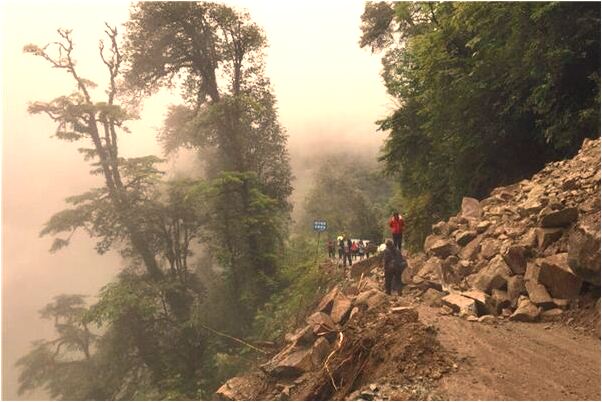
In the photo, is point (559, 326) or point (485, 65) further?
point (485, 65)

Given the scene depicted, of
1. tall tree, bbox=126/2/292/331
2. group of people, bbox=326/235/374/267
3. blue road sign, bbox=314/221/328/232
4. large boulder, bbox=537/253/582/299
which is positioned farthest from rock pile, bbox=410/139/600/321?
tall tree, bbox=126/2/292/331

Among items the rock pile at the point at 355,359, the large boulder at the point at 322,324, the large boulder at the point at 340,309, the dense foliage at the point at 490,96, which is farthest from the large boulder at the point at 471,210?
the large boulder at the point at 322,324

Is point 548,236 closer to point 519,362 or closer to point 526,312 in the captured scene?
point 526,312

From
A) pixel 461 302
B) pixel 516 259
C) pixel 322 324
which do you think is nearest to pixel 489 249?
pixel 516 259

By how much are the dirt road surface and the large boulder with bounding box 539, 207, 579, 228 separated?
215 centimetres

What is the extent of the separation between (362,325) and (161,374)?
55.7ft

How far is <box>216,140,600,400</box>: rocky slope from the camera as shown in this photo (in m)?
5.82

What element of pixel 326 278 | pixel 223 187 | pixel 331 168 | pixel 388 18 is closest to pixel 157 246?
pixel 223 187

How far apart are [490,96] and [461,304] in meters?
7.37

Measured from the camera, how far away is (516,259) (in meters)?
7.79

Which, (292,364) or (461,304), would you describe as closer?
(461,304)

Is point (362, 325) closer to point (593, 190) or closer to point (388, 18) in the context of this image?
point (593, 190)

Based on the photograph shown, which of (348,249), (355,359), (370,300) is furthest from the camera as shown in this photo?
(348,249)

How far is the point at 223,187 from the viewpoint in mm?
20984
